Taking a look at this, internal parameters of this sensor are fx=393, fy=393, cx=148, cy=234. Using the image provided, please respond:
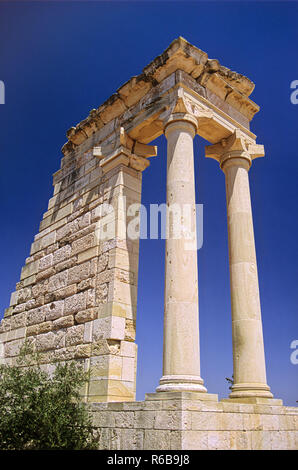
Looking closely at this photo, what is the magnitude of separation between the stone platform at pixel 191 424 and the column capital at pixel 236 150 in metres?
6.46

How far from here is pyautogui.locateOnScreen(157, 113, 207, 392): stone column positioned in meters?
7.35

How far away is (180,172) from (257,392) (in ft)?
17.1

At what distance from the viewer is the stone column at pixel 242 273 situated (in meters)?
9.02

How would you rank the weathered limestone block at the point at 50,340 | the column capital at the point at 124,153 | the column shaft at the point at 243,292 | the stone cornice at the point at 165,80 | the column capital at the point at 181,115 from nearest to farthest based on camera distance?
the column shaft at the point at 243,292
the column capital at the point at 181,115
the stone cornice at the point at 165,80
the weathered limestone block at the point at 50,340
the column capital at the point at 124,153

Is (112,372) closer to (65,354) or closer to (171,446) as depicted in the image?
(65,354)

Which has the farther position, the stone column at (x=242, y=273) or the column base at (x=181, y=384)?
the stone column at (x=242, y=273)

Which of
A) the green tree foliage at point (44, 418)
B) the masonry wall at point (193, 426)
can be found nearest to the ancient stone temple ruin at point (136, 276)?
the masonry wall at point (193, 426)

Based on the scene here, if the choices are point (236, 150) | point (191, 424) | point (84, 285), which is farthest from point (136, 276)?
point (236, 150)

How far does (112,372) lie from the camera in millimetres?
8445

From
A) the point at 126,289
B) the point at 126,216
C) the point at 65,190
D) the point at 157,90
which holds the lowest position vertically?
the point at 126,289

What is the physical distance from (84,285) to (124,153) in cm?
372

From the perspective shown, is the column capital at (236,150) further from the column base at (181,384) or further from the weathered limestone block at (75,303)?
the column base at (181,384)

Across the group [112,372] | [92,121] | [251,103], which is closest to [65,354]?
[112,372]

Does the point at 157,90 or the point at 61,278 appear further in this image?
the point at 61,278
